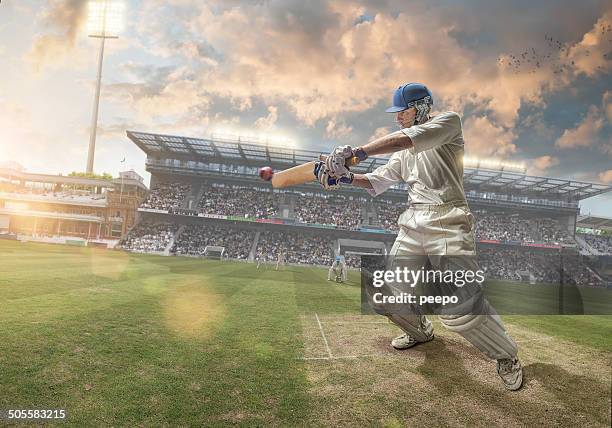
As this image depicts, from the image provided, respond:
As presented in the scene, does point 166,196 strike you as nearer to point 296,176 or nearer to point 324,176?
point 296,176

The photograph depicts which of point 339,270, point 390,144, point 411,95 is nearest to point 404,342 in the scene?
point 390,144

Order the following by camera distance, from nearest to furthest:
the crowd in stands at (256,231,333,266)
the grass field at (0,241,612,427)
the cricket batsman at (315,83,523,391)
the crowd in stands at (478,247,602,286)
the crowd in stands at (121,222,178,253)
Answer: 1. the grass field at (0,241,612,427)
2. the cricket batsman at (315,83,523,391)
3. the crowd in stands at (478,247,602,286)
4. the crowd in stands at (121,222,178,253)
5. the crowd in stands at (256,231,333,266)

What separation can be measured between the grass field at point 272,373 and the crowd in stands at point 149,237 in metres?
33.0

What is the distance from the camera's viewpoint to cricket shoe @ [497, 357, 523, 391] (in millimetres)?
→ 3599

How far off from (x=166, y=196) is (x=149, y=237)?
6049mm

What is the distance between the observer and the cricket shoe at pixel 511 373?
360 centimetres

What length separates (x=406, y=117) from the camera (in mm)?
4098

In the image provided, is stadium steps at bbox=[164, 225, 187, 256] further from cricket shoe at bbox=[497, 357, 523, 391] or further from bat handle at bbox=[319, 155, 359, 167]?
cricket shoe at bbox=[497, 357, 523, 391]

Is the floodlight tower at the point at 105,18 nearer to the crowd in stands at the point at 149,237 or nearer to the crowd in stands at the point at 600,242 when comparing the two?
the crowd in stands at the point at 149,237

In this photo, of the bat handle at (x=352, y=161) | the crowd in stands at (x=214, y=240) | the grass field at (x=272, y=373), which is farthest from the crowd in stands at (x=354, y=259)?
the bat handle at (x=352, y=161)

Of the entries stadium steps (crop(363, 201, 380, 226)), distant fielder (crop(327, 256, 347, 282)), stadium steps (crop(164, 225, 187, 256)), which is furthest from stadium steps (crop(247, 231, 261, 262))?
distant fielder (crop(327, 256, 347, 282))

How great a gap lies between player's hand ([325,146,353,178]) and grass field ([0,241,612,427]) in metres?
2.21

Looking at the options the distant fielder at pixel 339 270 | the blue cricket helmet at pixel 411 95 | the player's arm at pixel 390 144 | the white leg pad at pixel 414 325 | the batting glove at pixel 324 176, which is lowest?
the distant fielder at pixel 339 270

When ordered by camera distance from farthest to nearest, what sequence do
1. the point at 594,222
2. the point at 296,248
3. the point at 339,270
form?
the point at 594,222 < the point at 296,248 < the point at 339,270
